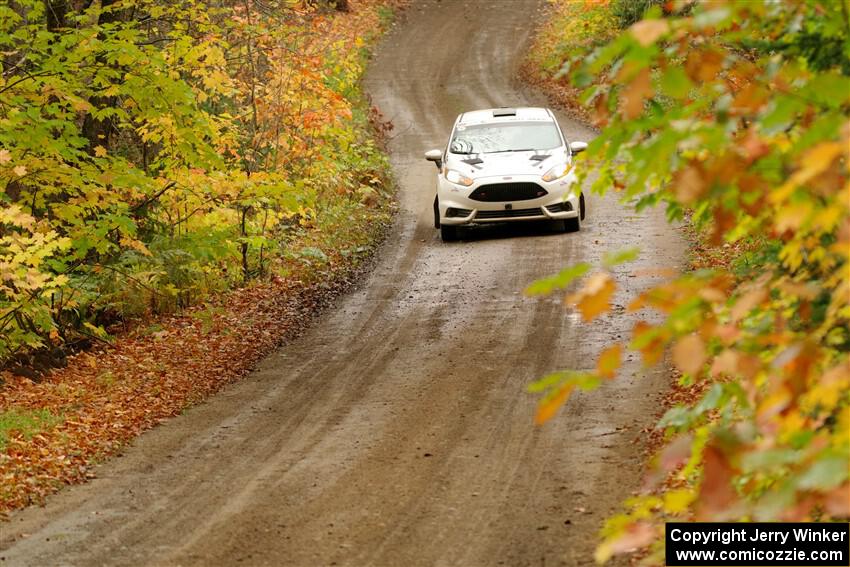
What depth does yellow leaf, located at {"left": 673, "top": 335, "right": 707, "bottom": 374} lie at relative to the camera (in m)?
2.85

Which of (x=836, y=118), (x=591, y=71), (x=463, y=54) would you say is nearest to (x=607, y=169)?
(x=591, y=71)

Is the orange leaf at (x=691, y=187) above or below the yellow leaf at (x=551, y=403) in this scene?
above

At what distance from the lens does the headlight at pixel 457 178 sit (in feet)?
54.9

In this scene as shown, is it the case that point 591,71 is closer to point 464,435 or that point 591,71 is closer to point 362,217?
point 464,435

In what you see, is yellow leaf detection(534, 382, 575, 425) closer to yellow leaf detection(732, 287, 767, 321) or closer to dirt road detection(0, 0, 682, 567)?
yellow leaf detection(732, 287, 767, 321)

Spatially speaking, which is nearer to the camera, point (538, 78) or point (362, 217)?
point (362, 217)

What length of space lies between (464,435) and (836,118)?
623 centimetres

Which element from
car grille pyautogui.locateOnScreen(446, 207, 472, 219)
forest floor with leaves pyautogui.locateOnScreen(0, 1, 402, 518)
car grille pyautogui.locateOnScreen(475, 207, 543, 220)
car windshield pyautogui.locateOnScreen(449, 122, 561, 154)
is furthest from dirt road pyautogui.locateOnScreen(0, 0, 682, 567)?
car windshield pyautogui.locateOnScreen(449, 122, 561, 154)

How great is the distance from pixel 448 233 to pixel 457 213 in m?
0.57

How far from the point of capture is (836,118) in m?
2.83

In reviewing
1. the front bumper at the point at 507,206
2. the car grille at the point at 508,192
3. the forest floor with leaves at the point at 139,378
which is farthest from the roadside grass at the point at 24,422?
the car grille at the point at 508,192

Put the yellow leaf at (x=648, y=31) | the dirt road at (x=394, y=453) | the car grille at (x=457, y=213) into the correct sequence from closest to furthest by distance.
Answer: the yellow leaf at (x=648, y=31) < the dirt road at (x=394, y=453) < the car grille at (x=457, y=213)

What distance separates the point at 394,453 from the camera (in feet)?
27.6

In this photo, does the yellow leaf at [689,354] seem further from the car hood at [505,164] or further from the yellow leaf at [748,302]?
the car hood at [505,164]
